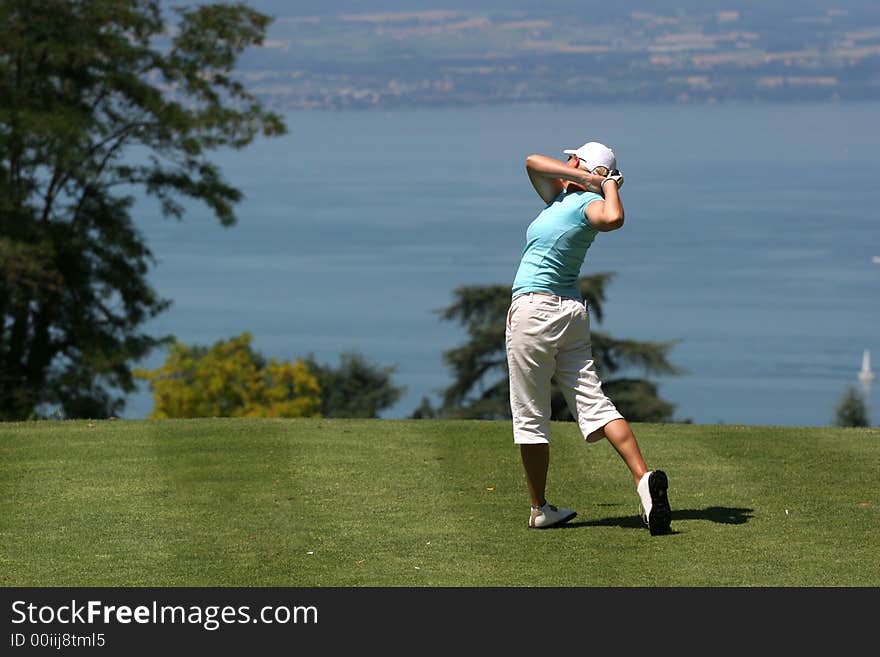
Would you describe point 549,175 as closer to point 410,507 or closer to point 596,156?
point 596,156

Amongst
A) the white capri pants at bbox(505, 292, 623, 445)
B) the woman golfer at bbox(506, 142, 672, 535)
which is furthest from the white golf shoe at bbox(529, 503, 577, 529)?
the white capri pants at bbox(505, 292, 623, 445)

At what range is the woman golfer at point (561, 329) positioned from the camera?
7.88 metres

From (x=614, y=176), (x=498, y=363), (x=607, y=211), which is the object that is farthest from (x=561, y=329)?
(x=498, y=363)

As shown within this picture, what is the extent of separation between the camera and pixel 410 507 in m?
8.69

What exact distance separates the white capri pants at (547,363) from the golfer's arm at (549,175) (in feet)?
1.83

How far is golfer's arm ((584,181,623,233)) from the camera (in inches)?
300

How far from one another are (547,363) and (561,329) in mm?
200

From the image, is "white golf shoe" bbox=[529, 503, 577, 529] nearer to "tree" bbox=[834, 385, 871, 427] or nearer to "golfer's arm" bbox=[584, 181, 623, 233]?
"golfer's arm" bbox=[584, 181, 623, 233]

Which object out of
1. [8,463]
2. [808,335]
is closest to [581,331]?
[8,463]

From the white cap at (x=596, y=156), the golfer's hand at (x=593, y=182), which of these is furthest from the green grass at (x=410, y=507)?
the white cap at (x=596, y=156)

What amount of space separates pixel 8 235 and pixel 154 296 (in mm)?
4281

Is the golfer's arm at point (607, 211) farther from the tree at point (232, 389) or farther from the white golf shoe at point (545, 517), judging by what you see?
the tree at point (232, 389)
